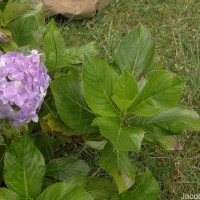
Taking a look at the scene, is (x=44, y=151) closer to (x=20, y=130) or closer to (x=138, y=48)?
(x=20, y=130)

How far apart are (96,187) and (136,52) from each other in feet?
1.53

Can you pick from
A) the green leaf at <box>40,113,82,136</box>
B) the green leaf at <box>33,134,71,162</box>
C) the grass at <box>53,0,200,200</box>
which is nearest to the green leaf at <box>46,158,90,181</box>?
the green leaf at <box>33,134,71,162</box>

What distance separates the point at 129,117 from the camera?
55.4 inches

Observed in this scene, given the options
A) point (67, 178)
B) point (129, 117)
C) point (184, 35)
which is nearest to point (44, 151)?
point (67, 178)

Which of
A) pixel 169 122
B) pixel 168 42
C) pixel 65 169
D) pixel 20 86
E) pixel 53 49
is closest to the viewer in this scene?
pixel 20 86

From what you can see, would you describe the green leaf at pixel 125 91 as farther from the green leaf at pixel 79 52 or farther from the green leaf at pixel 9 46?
the green leaf at pixel 9 46

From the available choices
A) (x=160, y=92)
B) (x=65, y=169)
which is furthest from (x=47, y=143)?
(x=160, y=92)

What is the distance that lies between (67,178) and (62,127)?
249 mm

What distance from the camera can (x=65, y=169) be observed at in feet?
5.41

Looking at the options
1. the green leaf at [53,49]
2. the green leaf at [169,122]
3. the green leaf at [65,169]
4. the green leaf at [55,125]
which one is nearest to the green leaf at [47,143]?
the green leaf at [65,169]

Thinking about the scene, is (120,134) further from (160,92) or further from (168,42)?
(168,42)

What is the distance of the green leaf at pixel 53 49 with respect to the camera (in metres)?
1.48

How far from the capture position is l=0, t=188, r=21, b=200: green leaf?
3.97 ft

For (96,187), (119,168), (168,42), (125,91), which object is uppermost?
(125,91)
